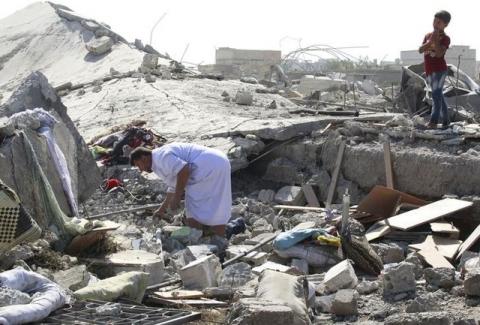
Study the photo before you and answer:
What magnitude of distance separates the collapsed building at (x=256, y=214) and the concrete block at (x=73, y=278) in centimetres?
2

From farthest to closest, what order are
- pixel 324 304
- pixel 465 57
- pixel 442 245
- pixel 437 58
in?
1. pixel 465 57
2. pixel 437 58
3. pixel 442 245
4. pixel 324 304

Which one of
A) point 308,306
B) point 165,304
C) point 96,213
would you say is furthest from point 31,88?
point 308,306

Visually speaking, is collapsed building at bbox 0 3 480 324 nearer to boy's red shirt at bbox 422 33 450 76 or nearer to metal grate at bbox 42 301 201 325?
metal grate at bbox 42 301 201 325

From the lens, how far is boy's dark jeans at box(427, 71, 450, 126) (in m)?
9.59

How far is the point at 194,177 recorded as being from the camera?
284 inches

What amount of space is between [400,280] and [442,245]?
1717mm

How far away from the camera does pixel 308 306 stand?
551 centimetres

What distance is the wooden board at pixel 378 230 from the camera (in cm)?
772

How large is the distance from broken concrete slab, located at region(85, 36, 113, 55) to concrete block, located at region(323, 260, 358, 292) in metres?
14.3

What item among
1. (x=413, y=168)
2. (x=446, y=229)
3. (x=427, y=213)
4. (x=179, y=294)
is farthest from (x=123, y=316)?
(x=413, y=168)

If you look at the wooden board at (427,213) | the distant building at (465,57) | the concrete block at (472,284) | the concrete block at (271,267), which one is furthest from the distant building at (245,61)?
the concrete block at (472,284)

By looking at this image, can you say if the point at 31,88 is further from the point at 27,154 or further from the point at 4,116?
the point at 27,154

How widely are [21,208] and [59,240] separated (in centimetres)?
100

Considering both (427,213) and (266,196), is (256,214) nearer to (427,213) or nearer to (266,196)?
(266,196)
